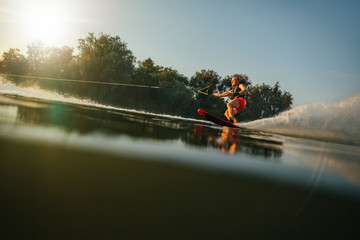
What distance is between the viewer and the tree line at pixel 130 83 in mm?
41156

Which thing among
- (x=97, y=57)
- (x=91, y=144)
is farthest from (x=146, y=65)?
(x=91, y=144)

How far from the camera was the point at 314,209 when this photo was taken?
1.53 m

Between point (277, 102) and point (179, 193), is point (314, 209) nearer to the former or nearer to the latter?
point (179, 193)

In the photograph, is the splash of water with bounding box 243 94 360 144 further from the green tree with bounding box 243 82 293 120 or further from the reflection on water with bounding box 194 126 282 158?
the green tree with bounding box 243 82 293 120

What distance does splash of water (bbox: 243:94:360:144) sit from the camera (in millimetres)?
10219

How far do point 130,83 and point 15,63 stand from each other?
4250 centimetres

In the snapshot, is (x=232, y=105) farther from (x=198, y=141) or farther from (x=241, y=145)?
(x=198, y=141)

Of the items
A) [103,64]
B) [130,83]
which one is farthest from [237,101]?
[130,83]

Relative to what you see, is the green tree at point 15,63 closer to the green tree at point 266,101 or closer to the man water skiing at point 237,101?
the green tree at point 266,101

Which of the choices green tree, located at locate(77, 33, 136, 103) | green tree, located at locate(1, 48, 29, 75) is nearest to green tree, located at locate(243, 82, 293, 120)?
green tree, located at locate(77, 33, 136, 103)

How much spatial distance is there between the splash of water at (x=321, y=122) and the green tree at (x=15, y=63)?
74.5 meters

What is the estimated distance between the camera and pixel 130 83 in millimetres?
52812

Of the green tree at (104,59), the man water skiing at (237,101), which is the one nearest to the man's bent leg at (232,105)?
the man water skiing at (237,101)

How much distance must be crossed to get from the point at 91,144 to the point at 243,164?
147 centimetres
